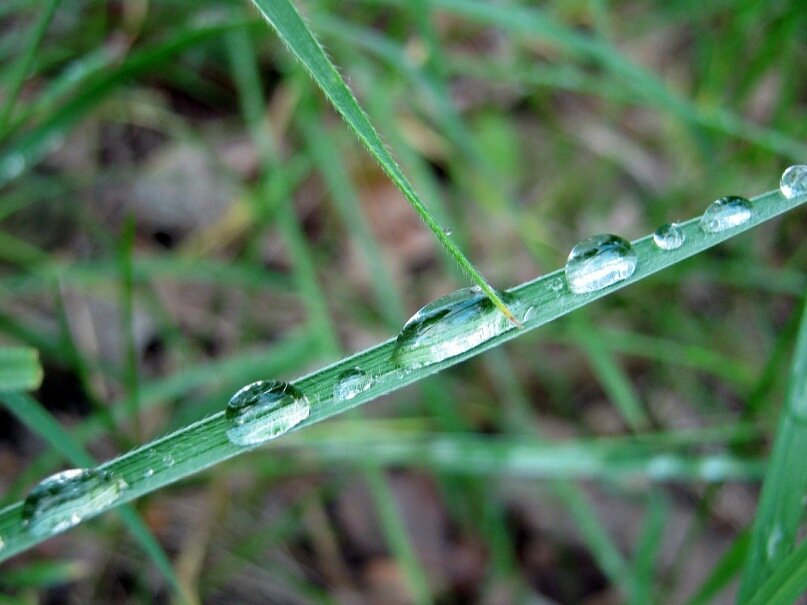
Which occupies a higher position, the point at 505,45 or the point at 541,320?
the point at 505,45

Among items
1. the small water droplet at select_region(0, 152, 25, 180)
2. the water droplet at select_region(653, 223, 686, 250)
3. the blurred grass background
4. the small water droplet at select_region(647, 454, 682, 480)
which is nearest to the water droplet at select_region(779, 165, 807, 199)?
the water droplet at select_region(653, 223, 686, 250)

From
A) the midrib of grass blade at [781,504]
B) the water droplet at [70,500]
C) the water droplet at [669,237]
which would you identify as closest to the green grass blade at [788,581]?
the midrib of grass blade at [781,504]

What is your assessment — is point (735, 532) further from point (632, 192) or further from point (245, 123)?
point (245, 123)

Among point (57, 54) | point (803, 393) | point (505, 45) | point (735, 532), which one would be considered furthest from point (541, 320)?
point (505, 45)

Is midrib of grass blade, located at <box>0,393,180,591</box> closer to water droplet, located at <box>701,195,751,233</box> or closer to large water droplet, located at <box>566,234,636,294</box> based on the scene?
large water droplet, located at <box>566,234,636,294</box>

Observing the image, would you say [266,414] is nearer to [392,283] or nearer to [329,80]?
[329,80]
